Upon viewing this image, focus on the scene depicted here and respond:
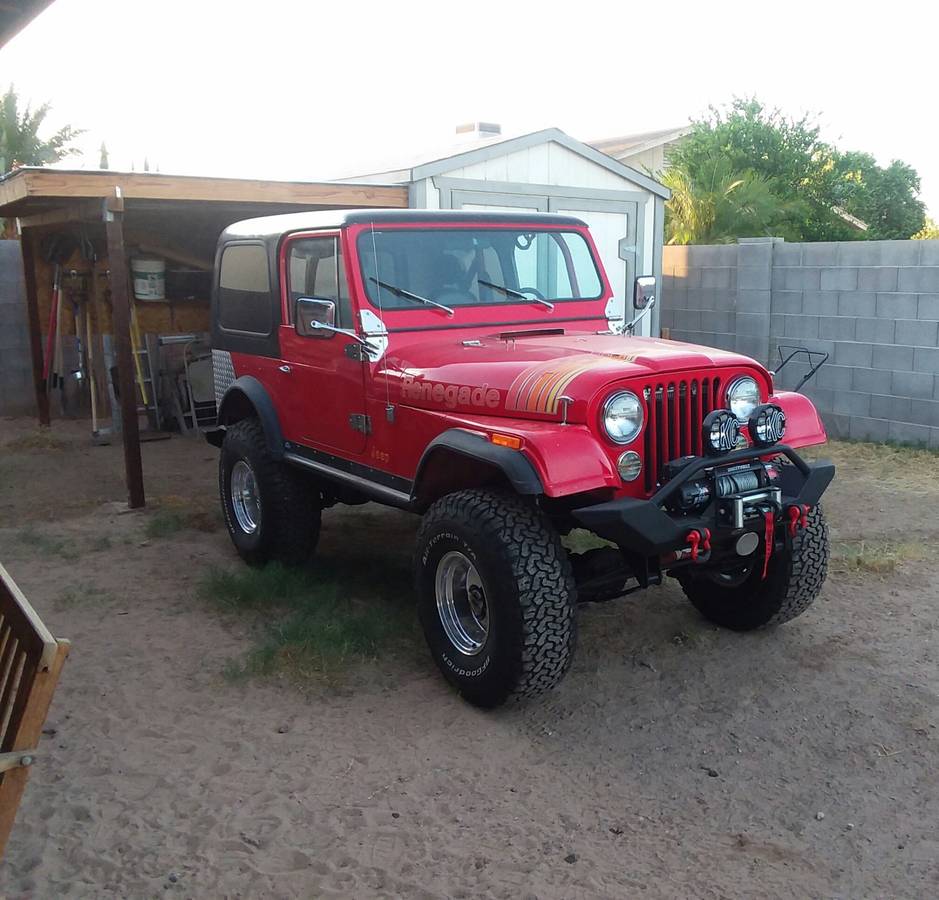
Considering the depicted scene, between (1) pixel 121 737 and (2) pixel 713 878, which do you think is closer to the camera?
(2) pixel 713 878

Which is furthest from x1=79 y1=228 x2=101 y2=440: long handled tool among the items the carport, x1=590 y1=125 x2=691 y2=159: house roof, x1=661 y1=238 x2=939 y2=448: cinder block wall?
x1=590 y1=125 x2=691 y2=159: house roof

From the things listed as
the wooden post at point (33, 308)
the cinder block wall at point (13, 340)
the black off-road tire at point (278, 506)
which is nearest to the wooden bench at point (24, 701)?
the black off-road tire at point (278, 506)

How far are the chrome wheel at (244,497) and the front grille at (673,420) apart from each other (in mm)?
2730

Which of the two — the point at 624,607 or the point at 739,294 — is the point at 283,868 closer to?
the point at 624,607

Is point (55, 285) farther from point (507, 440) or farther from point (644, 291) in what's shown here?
point (507, 440)

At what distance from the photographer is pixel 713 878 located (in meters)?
2.94

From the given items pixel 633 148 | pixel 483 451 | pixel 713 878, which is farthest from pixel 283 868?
pixel 633 148

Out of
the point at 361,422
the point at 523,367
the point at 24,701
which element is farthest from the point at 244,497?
the point at 24,701

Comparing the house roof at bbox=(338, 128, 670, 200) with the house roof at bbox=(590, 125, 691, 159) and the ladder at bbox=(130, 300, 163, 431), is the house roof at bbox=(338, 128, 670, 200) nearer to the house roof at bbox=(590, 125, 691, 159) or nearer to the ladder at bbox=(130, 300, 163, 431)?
the ladder at bbox=(130, 300, 163, 431)

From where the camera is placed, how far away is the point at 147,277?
1053 cm

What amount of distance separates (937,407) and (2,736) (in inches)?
322

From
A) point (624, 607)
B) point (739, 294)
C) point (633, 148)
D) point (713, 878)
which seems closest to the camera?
point (713, 878)

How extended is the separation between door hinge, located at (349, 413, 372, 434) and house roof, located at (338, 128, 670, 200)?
458 centimetres

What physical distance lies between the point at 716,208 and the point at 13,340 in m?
10.1
